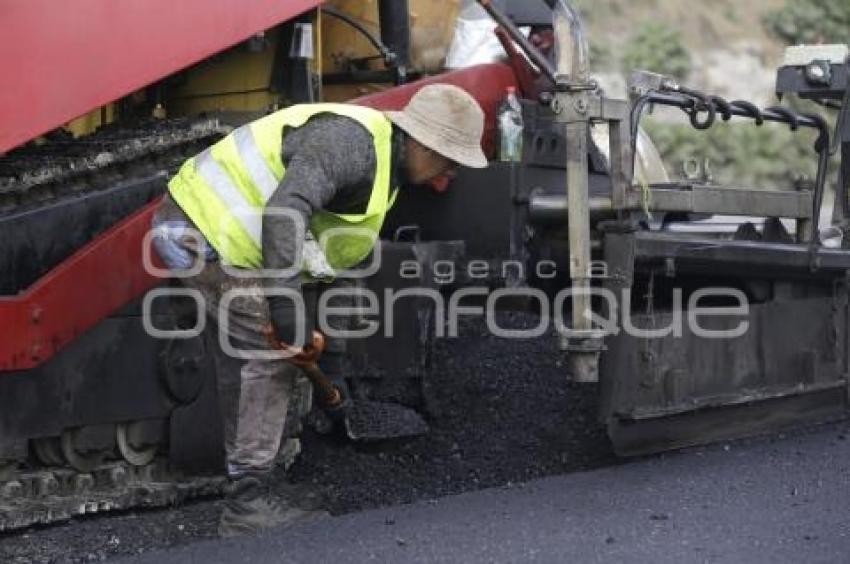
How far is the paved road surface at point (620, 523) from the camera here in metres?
4.08

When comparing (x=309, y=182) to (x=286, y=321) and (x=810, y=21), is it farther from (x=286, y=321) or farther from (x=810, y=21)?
(x=810, y=21)

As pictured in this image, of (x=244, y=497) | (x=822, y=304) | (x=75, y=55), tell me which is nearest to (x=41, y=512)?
(x=244, y=497)

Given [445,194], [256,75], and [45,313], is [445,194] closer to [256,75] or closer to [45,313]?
[256,75]

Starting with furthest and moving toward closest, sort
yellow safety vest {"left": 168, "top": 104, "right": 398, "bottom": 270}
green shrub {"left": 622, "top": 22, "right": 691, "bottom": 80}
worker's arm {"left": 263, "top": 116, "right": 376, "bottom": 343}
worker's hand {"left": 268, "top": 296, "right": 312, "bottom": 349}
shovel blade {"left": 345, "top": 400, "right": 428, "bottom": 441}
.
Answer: green shrub {"left": 622, "top": 22, "right": 691, "bottom": 80}
shovel blade {"left": 345, "top": 400, "right": 428, "bottom": 441}
yellow safety vest {"left": 168, "top": 104, "right": 398, "bottom": 270}
worker's hand {"left": 268, "top": 296, "right": 312, "bottom": 349}
worker's arm {"left": 263, "top": 116, "right": 376, "bottom": 343}

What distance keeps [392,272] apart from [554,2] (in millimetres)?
1107

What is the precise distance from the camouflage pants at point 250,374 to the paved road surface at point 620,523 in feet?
0.90

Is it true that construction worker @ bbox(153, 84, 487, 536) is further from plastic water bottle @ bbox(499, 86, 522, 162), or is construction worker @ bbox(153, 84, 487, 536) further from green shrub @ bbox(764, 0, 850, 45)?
green shrub @ bbox(764, 0, 850, 45)

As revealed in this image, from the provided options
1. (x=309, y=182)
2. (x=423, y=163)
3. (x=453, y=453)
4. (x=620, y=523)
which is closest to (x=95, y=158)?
(x=309, y=182)

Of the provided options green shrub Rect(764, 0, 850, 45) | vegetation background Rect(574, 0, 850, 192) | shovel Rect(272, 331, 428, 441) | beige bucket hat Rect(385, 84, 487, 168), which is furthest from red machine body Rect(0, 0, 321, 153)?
green shrub Rect(764, 0, 850, 45)

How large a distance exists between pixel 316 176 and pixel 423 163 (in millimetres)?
495

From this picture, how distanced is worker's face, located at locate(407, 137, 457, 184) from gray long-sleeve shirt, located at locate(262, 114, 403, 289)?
0.68 feet

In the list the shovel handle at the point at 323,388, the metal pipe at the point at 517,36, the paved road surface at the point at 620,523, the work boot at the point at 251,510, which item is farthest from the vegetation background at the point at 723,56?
the work boot at the point at 251,510

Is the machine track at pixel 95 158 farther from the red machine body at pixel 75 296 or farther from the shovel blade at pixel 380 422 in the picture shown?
the shovel blade at pixel 380 422

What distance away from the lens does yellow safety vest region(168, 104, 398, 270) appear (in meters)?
4.30
